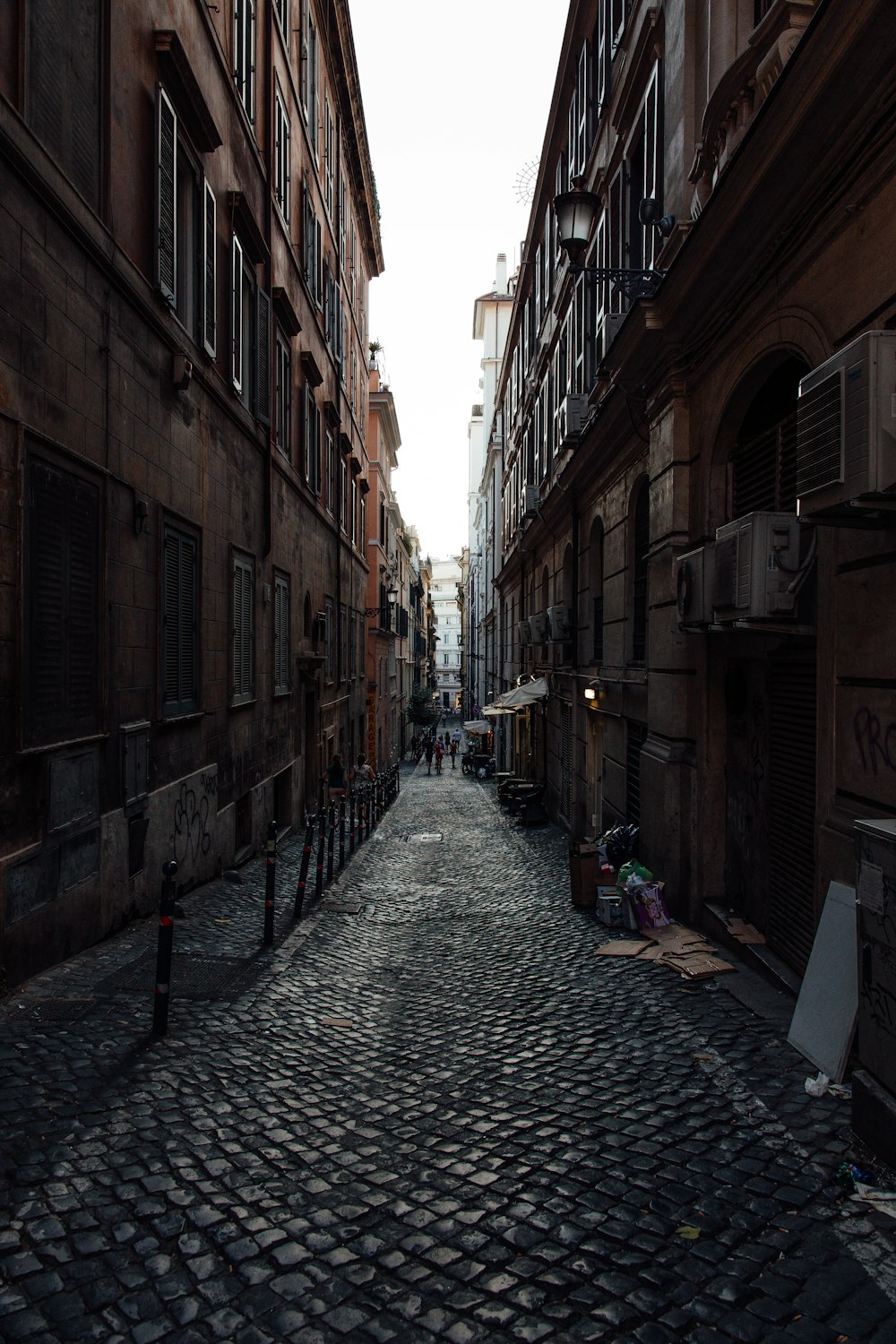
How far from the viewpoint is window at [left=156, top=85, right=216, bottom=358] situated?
8.82m

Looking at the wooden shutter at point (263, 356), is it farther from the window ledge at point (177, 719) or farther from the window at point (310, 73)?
the window at point (310, 73)

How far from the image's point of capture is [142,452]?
8445 mm

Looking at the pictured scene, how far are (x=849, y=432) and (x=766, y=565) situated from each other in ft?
5.63

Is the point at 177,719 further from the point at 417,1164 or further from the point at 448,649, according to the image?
the point at 448,649

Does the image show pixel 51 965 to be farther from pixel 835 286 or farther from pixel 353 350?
pixel 353 350

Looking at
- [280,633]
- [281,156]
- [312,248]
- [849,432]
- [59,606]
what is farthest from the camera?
[312,248]

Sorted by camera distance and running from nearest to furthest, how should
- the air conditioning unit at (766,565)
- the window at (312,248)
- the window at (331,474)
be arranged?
the air conditioning unit at (766,565)
the window at (312,248)
the window at (331,474)

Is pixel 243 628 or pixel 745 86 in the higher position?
pixel 745 86

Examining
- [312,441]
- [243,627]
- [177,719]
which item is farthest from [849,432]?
[312,441]

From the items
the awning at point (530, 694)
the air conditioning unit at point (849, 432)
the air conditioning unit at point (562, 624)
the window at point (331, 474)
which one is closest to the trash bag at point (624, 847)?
the air conditioning unit at point (849, 432)

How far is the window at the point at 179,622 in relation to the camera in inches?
363

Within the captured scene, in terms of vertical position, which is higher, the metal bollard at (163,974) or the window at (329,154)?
the window at (329,154)

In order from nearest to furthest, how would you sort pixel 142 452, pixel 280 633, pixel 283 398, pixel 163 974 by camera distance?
1. pixel 163 974
2. pixel 142 452
3. pixel 280 633
4. pixel 283 398

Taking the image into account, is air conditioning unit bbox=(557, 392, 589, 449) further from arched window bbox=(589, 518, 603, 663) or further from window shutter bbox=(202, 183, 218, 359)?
window shutter bbox=(202, 183, 218, 359)
